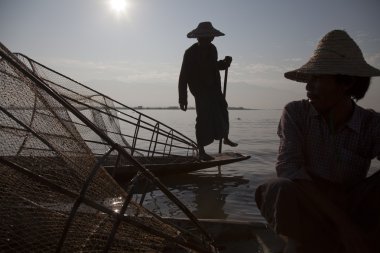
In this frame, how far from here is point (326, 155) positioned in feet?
7.52

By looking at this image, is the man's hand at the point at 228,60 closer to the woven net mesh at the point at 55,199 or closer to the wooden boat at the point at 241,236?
the wooden boat at the point at 241,236

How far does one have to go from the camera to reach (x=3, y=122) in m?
2.73

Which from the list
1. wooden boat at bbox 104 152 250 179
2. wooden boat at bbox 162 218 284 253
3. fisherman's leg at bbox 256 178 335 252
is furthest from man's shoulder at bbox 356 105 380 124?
wooden boat at bbox 104 152 250 179

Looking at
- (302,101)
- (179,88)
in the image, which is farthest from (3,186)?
(179,88)

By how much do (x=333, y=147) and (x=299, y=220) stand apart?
0.57 meters

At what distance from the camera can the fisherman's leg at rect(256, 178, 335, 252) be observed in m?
2.01

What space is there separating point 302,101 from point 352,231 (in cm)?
94

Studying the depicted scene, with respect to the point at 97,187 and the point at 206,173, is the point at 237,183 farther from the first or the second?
the point at 97,187

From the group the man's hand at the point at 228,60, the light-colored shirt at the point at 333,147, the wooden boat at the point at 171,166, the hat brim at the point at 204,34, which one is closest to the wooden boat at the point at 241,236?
the light-colored shirt at the point at 333,147

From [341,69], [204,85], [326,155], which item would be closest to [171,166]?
[204,85]

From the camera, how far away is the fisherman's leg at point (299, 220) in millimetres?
2008

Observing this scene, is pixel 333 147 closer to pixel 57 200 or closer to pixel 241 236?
pixel 241 236

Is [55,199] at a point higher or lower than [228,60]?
lower

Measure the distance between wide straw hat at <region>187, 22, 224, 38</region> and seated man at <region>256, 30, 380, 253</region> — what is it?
14.3 ft
